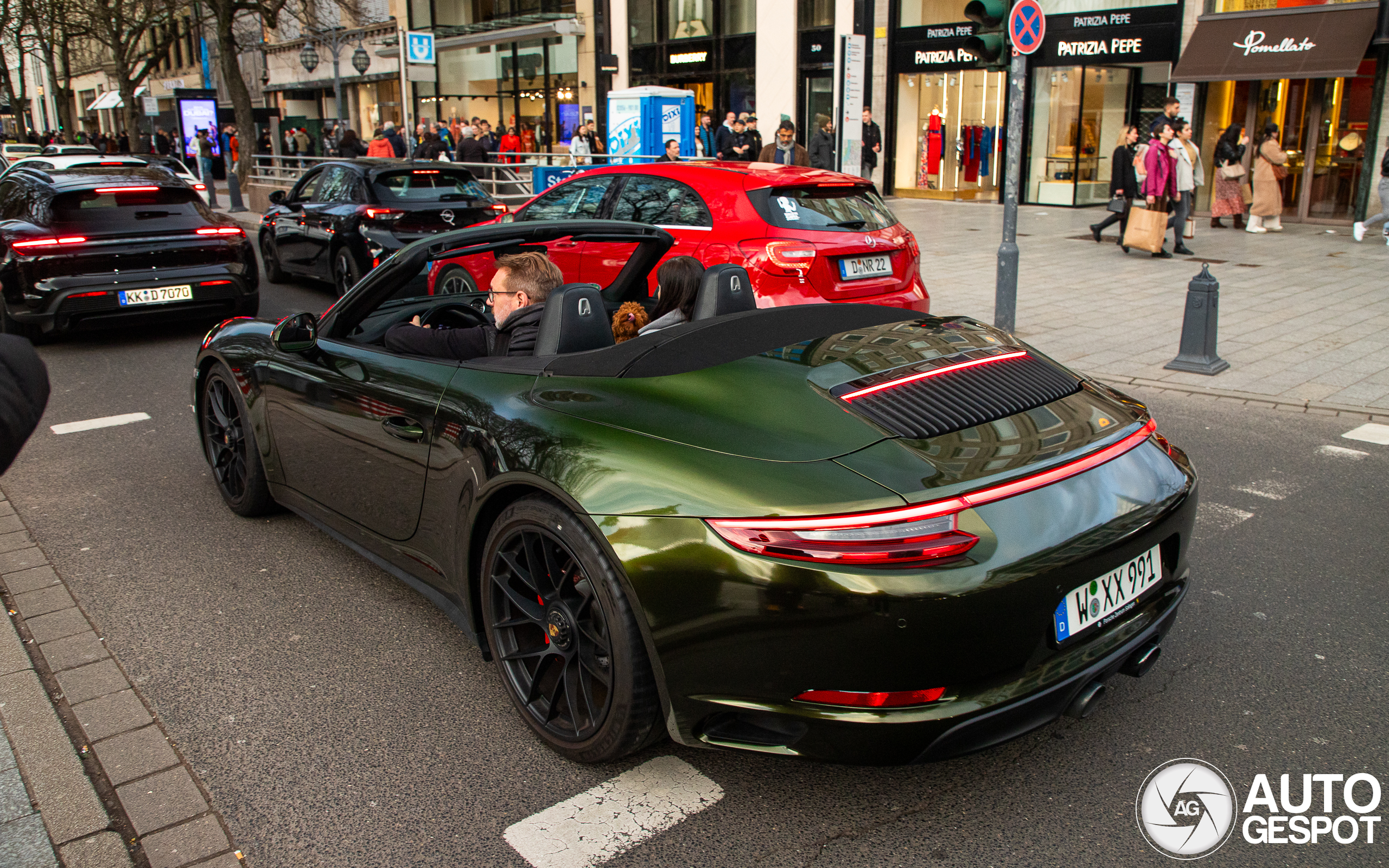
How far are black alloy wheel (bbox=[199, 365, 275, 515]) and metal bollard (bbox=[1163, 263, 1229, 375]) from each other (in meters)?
6.50

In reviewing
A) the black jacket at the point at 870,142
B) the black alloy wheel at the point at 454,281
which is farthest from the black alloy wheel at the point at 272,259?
the black jacket at the point at 870,142

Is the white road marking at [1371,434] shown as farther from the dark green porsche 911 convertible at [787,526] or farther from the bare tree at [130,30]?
the bare tree at [130,30]

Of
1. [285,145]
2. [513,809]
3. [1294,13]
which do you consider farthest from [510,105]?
[513,809]

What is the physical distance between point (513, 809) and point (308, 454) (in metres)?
1.96

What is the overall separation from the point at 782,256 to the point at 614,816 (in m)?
5.02

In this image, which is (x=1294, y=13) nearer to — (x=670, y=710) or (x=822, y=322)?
(x=822, y=322)

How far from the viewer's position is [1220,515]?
4938 mm

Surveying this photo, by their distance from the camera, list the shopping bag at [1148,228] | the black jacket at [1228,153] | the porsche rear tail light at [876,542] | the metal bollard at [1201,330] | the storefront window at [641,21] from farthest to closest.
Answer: the storefront window at [641,21] < the black jacket at [1228,153] < the shopping bag at [1148,228] < the metal bollard at [1201,330] < the porsche rear tail light at [876,542]

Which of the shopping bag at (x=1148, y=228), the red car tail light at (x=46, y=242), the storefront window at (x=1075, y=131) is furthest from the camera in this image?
the storefront window at (x=1075, y=131)

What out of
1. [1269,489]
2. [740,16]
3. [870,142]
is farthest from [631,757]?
[740,16]

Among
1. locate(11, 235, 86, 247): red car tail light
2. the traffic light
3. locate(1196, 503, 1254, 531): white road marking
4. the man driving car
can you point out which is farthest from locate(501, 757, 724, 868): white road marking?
locate(11, 235, 86, 247): red car tail light

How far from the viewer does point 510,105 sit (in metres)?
37.2

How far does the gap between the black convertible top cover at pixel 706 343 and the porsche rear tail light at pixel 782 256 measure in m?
3.77

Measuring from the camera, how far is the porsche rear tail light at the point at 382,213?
10.9 m
